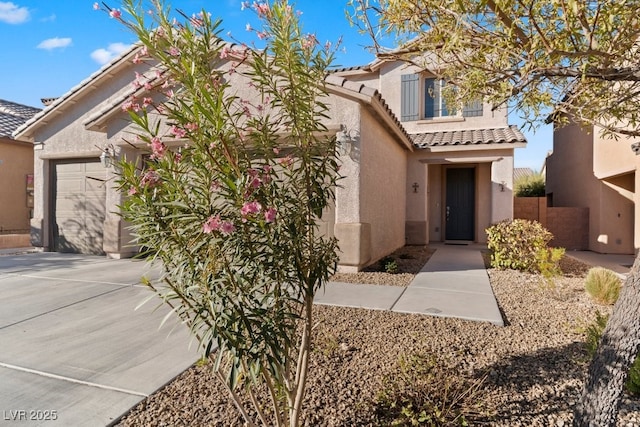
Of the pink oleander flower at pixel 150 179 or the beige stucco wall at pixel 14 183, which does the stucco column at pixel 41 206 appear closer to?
the beige stucco wall at pixel 14 183

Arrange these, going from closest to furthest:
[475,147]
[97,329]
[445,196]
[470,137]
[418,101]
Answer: [97,329]
[475,147]
[470,137]
[418,101]
[445,196]

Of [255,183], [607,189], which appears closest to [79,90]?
[255,183]

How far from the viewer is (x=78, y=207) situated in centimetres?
1034

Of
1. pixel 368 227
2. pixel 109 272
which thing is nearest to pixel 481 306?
pixel 368 227

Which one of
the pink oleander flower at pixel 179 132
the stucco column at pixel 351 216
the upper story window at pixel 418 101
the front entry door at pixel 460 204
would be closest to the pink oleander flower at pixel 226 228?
the pink oleander flower at pixel 179 132

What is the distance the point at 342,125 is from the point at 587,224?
434 inches

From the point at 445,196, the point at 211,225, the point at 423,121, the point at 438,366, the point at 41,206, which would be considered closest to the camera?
the point at 211,225

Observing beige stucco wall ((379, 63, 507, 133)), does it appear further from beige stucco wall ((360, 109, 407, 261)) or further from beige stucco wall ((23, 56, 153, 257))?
beige stucco wall ((23, 56, 153, 257))

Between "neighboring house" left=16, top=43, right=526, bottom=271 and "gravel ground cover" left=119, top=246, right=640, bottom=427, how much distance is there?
3.29m

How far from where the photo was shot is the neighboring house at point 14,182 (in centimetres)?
1340

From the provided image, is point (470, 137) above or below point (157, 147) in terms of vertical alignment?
above

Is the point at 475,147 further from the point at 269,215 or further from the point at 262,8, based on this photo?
the point at 269,215

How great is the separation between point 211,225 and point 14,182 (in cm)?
1684

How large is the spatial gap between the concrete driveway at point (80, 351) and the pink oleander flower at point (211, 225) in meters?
0.72
